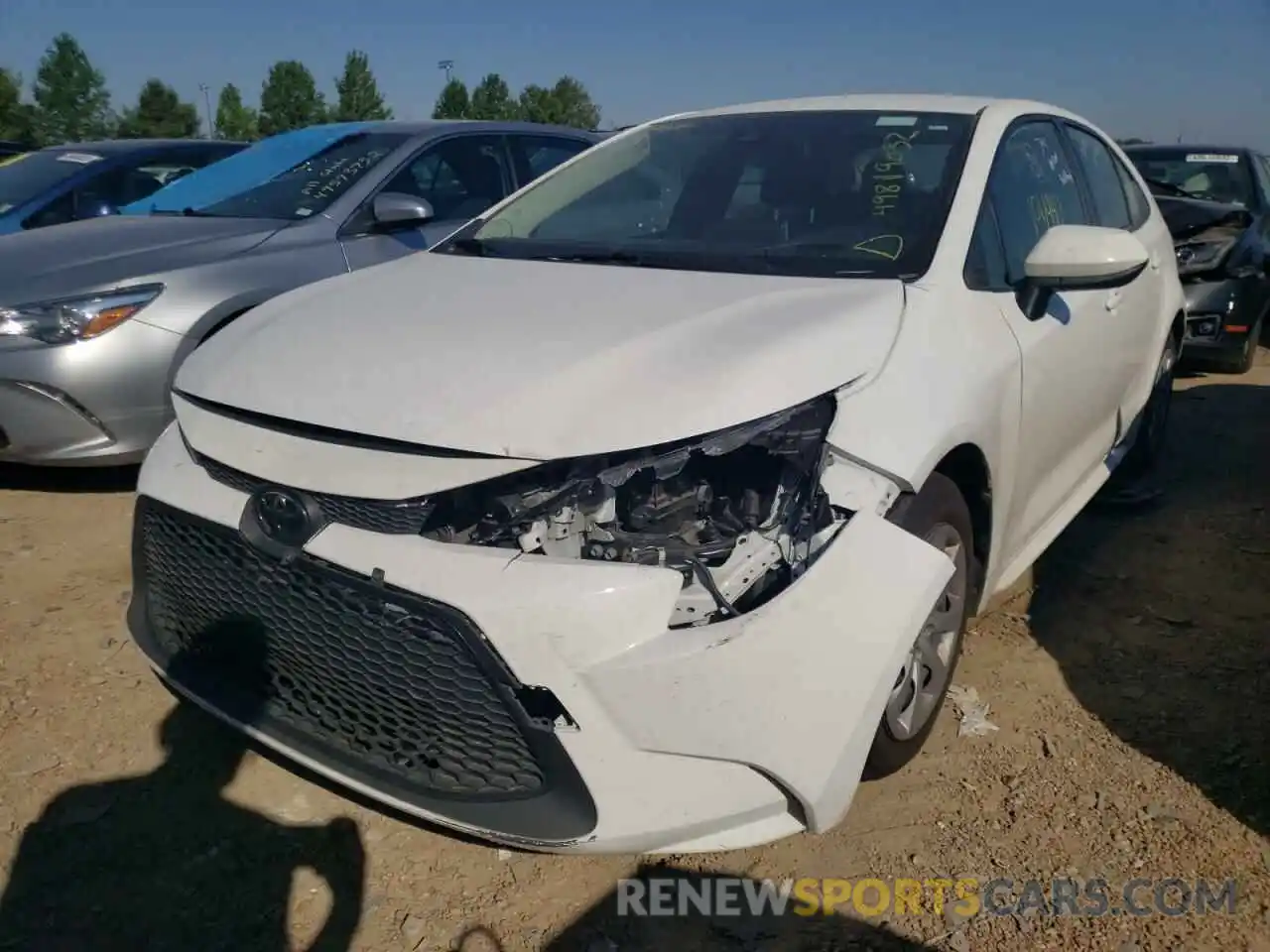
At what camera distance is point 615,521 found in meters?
2.02

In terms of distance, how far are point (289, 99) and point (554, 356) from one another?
234 ft

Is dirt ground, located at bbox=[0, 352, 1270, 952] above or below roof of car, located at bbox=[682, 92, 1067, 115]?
below

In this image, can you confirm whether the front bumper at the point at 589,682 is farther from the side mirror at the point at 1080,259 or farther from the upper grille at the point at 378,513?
the side mirror at the point at 1080,259

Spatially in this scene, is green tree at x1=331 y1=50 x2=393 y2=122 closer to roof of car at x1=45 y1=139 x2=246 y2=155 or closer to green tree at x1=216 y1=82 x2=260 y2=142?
green tree at x1=216 y1=82 x2=260 y2=142

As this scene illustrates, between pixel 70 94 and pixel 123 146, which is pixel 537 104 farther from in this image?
pixel 123 146

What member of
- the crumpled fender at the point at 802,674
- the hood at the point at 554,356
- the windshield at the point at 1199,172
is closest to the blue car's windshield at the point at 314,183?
the hood at the point at 554,356

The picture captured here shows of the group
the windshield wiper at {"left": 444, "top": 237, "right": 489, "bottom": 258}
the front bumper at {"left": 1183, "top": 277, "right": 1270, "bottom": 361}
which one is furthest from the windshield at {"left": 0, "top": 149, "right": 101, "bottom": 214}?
the front bumper at {"left": 1183, "top": 277, "right": 1270, "bottom": 361}

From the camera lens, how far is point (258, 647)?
224 cm

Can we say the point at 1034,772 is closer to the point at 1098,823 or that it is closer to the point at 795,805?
the point at 1098,823

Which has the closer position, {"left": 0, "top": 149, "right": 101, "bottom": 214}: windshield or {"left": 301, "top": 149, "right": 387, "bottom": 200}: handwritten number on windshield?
{"left": 301, "top": 149, "right": 387, "bottom": 200}: handwritten number on windshield

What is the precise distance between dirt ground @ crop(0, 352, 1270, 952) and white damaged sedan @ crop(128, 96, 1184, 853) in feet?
0.84

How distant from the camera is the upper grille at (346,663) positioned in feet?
6.39

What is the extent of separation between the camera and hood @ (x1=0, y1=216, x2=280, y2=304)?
13.2ft

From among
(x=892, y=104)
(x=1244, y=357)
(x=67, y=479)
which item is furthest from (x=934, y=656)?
(x=1244, y=357)
